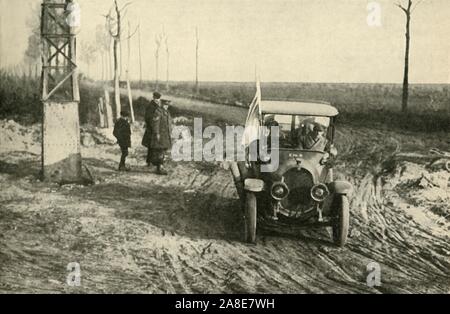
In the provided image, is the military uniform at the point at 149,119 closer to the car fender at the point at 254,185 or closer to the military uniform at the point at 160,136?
the military uniform at the point at 160,136

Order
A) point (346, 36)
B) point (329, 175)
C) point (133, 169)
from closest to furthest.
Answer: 1. point (329, 175)
2. point (346, 36)
3. point (133, 169)

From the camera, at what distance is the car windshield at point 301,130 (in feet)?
19.9

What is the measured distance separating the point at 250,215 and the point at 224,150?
1350 millimetres

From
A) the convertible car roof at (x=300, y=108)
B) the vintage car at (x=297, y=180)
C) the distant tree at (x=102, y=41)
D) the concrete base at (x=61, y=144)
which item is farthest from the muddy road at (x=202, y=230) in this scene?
the distant tree at (x=102, y=41)

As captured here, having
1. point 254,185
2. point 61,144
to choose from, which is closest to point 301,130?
point 254,185

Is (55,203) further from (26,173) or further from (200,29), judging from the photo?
(200,29)

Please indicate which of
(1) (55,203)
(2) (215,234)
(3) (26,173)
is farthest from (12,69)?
(2) (215,234)

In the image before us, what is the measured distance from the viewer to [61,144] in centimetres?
654

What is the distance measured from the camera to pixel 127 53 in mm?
6727

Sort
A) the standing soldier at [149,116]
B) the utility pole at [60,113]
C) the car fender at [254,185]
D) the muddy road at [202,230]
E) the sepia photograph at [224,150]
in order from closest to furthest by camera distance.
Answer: the muddy road at [202,230] → the sepia photograph at [224,150] → the car fender at [254,185] → the utility pole at [60,113] → the standing soldier at [149,116]

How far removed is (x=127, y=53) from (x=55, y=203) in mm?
2089

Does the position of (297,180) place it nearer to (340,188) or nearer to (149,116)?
(340,188)

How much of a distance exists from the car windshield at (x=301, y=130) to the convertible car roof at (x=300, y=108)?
10 centimetres
